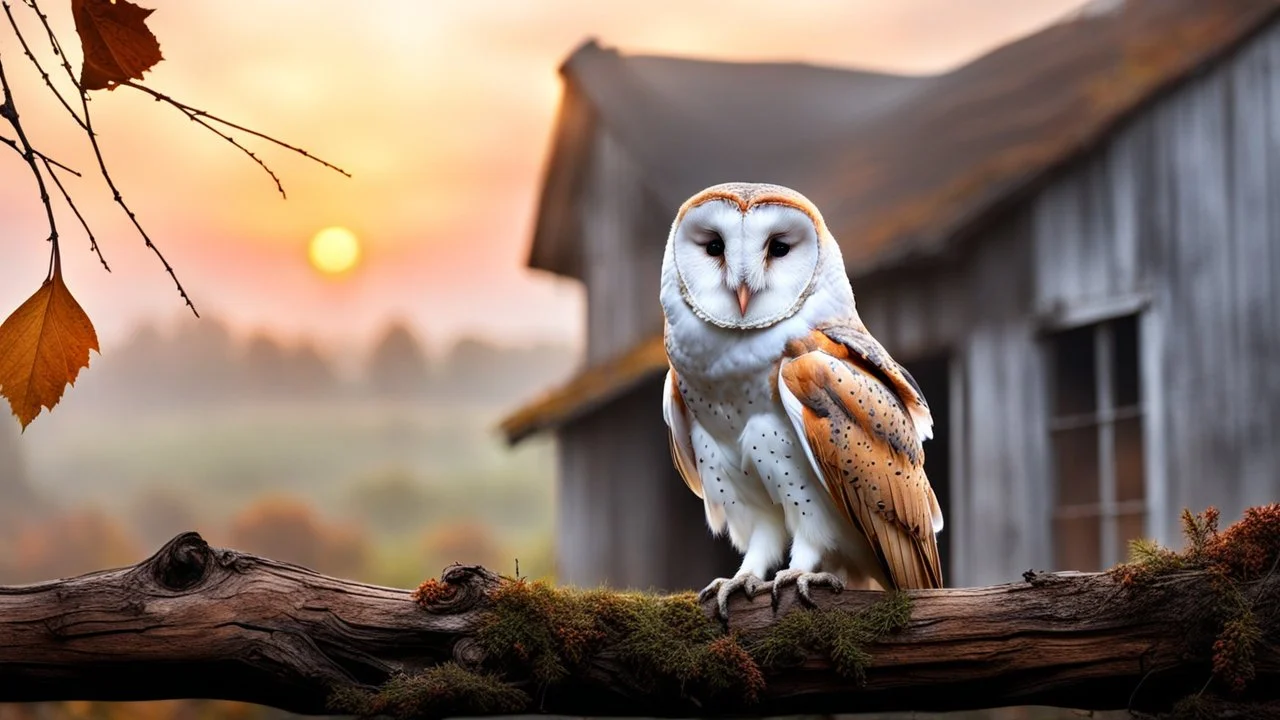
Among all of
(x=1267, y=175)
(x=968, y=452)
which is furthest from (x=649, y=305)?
(x=1267, y=175)

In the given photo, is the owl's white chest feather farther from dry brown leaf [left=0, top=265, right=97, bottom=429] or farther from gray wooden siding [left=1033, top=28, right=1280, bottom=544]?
gray wooden siding [left=1033, top=28, right=1280, bottom=544]

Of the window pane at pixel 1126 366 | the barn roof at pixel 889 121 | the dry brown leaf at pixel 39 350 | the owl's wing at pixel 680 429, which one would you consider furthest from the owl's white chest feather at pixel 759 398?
the window pane at pixel 1126 366

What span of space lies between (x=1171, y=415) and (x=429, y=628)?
3.95 metres

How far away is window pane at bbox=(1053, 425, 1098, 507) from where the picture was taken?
19.0ft

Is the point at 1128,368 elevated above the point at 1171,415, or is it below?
above

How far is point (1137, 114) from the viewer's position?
5.48 m

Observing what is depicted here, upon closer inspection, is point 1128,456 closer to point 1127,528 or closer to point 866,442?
point 1127,528

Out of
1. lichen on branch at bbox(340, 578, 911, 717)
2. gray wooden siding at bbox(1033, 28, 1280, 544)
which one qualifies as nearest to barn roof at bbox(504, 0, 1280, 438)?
gray wooden siding at bbox(1033, 28, 1280, 544)

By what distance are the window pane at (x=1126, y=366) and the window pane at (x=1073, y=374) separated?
0.14 metres

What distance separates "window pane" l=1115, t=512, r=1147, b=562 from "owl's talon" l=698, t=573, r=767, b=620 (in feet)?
12.2

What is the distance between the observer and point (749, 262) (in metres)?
2.51

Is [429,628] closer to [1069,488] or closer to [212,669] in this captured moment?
[212,669]

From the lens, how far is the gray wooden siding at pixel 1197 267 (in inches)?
195

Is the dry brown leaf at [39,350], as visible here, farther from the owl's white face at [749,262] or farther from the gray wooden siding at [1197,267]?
the gray wooden siding at [1197,267]
